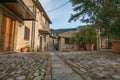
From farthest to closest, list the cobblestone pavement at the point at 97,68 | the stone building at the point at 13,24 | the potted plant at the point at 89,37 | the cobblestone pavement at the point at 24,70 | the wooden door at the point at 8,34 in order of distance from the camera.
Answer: the potted plant at the point at 89,37, the wooden door at the point at 8,34, the stone building at the point at 13,24, the cobblestone pavement at the point at 97,68, the cobblestone pavement at the point at 24,70

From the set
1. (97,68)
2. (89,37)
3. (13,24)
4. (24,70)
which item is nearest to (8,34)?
(13,24)

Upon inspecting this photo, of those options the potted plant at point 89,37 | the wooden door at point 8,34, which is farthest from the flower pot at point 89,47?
the wooden door at point 8,34

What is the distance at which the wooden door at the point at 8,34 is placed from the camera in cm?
1041

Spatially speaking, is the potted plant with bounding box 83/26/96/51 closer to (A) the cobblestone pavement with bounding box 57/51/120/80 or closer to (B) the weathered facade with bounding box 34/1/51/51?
(B) the weathered facade with bounding box 34/1/51/51

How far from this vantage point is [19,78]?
11.6 ft

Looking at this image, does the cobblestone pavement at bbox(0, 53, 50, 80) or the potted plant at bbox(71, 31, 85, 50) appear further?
the potted plant at bbox(71, 31, 85, 50)

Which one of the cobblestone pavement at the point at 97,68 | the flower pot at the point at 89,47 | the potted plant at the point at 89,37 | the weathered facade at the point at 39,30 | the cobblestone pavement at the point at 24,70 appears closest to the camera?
the cobblestone pavement at the point at 24,70

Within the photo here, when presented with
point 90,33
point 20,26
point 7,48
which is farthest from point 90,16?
point 7,48

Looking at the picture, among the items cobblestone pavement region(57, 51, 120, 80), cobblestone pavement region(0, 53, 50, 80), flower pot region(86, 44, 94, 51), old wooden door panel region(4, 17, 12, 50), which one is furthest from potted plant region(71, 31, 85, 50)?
cobblestone pavement region(0, 53, 50, 80)

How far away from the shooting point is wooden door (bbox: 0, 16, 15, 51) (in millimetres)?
10406

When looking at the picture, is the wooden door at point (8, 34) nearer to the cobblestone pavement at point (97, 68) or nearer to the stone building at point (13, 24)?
the stone building at point (13, 24)

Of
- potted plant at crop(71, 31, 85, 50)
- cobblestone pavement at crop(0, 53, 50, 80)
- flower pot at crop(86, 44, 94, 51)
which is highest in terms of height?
potted plant at crop(71, 31, 85, 50)

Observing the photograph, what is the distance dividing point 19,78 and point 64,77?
2.74 ft

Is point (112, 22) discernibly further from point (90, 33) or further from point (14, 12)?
point (90, 33)
